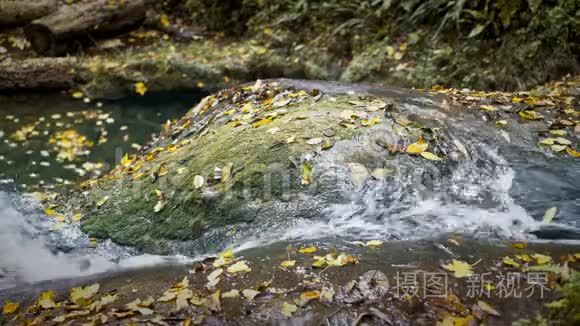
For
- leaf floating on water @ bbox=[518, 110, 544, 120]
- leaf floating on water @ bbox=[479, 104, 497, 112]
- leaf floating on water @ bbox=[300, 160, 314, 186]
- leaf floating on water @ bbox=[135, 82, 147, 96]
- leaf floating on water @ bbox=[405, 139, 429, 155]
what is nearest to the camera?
leaf floating on water @ bbox=[300, 160, 314, 186]

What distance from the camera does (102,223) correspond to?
4.54 m

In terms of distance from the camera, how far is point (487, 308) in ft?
8.65

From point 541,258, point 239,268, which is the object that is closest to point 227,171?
point 239,268

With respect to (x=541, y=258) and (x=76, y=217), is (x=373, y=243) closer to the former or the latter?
(x=541, y=258)

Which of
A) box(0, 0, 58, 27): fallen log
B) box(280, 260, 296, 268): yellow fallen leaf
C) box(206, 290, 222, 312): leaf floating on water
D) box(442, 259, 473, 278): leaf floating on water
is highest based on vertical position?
box(0, 0, 58, 27): fallen log

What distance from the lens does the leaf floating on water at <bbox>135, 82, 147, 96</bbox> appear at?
347 inches

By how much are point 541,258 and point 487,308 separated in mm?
696

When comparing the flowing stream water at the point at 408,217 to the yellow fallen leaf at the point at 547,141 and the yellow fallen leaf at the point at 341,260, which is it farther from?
the yellow fallen leaf at the point at 341,260

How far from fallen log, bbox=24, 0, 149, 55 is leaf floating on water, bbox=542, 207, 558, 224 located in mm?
9011

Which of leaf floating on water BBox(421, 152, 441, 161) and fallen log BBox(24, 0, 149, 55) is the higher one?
fallen log BBox(24, 0, 149, 55)

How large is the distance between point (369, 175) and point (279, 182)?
2.49ft

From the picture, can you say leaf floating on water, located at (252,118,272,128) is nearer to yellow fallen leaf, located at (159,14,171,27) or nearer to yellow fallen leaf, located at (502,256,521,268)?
yellow fallen leaf, located at (502,256,521,268)

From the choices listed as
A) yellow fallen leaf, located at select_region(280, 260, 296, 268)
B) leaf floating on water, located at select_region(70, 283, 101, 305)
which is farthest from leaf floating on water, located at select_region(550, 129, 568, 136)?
leaf floating on water, located at select_region(70, 283, 101, 305)

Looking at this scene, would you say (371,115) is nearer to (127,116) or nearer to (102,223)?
(102,223)
